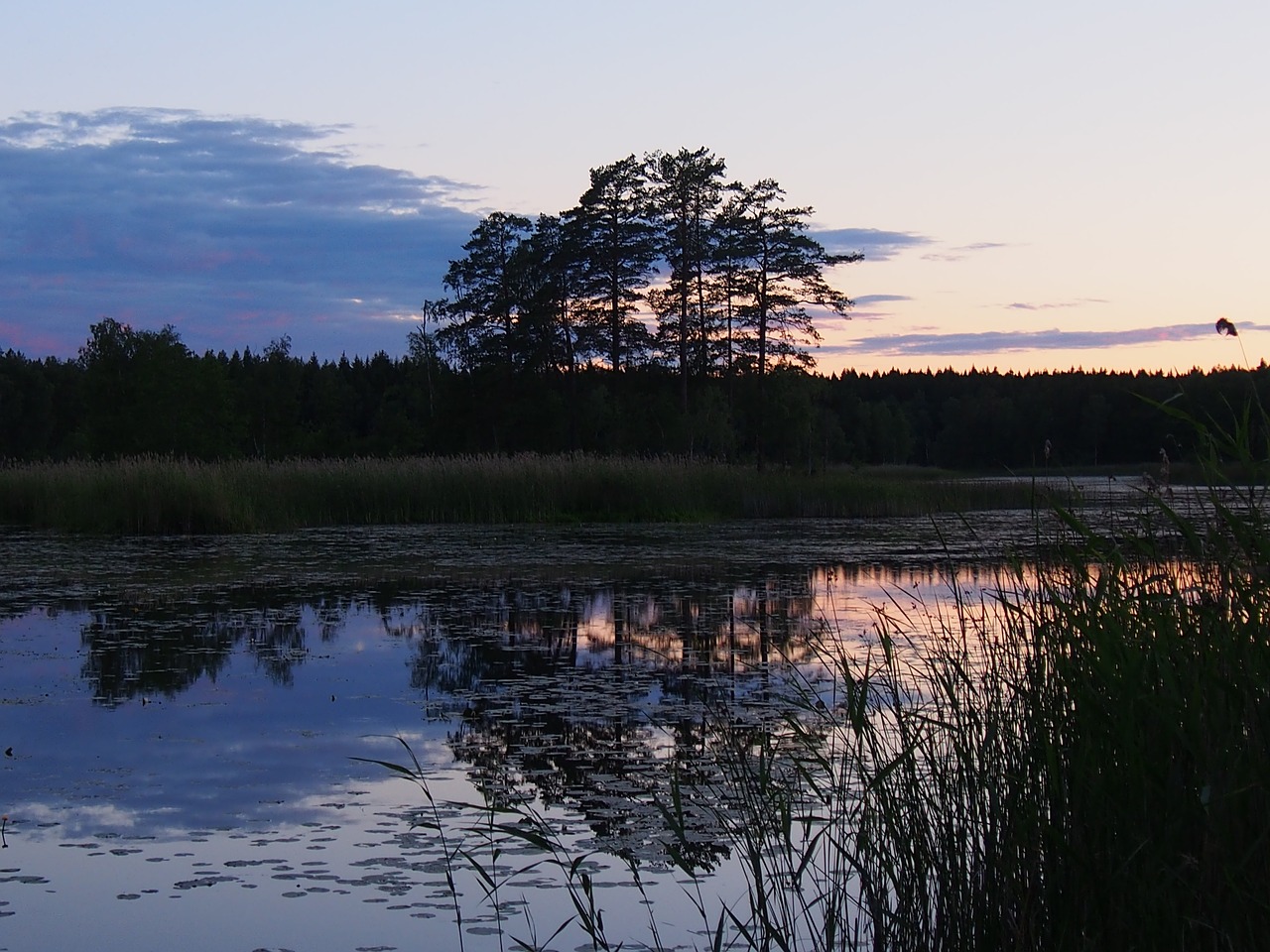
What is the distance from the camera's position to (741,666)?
648 cm

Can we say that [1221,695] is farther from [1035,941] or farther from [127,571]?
[127,571]

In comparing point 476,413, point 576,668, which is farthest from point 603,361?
point 576,668

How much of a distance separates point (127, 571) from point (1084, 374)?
77537 mm

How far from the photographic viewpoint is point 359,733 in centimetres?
512

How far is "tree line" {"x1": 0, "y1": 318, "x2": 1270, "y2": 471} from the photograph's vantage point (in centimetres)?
3725

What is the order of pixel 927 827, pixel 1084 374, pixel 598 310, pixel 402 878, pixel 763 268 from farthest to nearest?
pixel 1084 374 → pixel 598 310 → pixel 763 268 → pixel 402 878 → pixel 927 827

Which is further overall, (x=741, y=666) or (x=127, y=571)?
(x=127, y=571)

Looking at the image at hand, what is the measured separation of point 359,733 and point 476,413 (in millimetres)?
38681

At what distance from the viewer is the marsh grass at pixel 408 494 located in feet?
57.5

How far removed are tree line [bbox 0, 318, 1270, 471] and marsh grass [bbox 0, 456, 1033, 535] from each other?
4225 millimetres

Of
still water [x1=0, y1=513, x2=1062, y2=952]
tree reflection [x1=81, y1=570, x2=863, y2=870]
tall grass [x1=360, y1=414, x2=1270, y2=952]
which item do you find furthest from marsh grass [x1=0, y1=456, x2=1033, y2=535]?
tall grass [x1=360, y1=414, x2=1270, y2=952]

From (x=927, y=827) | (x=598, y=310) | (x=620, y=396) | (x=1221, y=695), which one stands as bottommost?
(x=927, y=827)

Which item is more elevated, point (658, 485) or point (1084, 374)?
point (1084, 374)

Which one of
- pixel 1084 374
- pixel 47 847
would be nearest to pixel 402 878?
pixel 47 847
